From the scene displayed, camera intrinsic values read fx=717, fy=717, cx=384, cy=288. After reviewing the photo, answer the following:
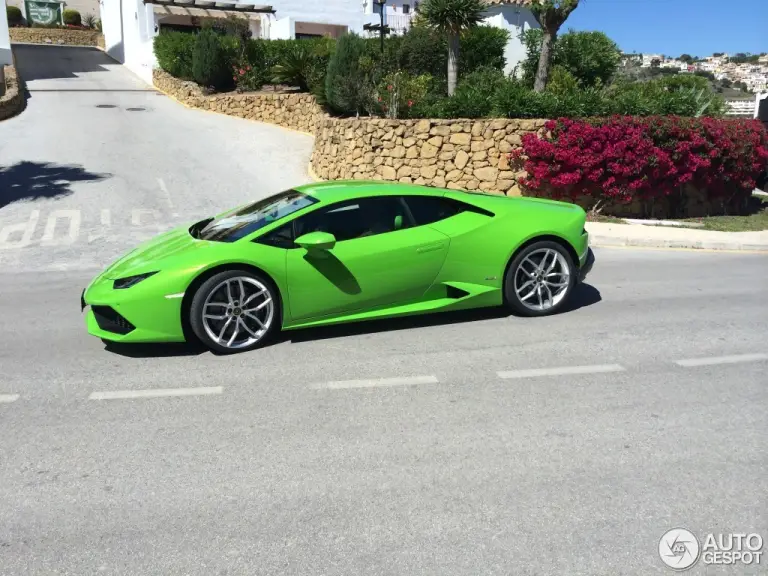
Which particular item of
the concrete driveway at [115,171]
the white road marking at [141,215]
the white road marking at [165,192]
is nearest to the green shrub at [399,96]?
the concrete driveway at [115,171]

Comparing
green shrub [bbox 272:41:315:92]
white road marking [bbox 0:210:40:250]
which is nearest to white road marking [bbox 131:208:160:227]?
white road marking [bbox 0:210:40:250]

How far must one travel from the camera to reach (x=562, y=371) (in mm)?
5438

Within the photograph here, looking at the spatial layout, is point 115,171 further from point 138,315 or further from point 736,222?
point 736,222

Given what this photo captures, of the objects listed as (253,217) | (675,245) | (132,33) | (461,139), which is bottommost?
(675,245)

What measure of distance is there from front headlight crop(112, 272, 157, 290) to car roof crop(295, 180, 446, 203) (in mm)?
1599

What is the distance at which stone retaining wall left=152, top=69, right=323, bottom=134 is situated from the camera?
69.3 ft

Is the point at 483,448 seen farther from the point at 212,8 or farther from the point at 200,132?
the point at 212,8

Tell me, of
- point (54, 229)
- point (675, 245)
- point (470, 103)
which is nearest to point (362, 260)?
point (675, 245)

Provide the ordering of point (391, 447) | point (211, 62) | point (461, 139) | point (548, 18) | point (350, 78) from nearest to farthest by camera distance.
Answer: point (391, 447), point (461, 139), point (548, 18), point (350, 78), point (211, 62)

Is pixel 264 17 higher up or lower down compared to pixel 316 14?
lower down

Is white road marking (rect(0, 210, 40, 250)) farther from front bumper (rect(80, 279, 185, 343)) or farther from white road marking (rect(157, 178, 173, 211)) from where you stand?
front bumper (rect(80, 279, 185, 343))

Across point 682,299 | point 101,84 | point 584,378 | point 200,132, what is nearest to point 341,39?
point 200,132

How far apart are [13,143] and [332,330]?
1501 cm

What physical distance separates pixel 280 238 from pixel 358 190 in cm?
89
